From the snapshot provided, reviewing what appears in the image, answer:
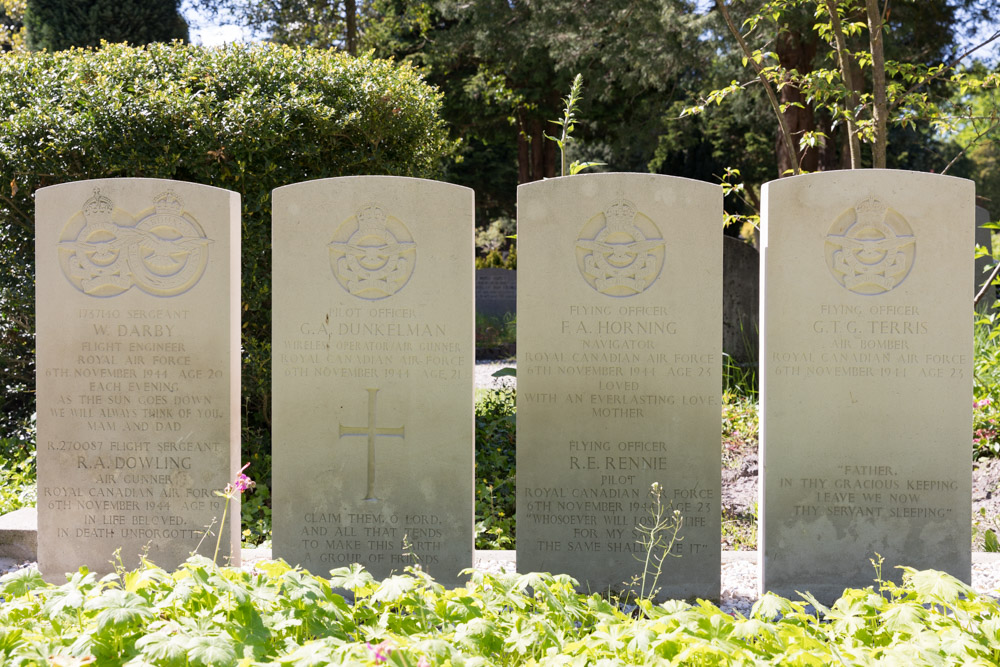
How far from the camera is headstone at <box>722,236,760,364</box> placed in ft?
25.8

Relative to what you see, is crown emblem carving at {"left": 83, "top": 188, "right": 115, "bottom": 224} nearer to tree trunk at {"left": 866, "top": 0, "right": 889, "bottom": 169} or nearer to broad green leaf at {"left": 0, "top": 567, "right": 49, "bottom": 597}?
broad green leaf at {"left": 0, "top": 567, "right": 49, "bottom": 597}

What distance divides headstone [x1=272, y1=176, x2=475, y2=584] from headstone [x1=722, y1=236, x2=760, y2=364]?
186 inches

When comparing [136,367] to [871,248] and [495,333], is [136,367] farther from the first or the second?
[495,333]

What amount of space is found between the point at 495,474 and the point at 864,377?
9.04 ft

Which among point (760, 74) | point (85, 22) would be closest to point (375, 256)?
point (760, 74)

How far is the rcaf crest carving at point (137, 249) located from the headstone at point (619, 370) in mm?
1548

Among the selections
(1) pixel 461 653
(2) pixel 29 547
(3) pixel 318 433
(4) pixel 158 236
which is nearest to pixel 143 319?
(4) pixel 158 236

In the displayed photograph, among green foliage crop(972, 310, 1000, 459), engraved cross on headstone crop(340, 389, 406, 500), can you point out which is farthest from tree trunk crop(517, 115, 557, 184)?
engraved cross on headstone crop(340, 389, 406, 500)

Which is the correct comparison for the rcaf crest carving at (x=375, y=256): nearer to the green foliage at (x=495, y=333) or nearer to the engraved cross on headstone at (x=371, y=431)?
the engraved cross on headstone at (x=371, y=431)

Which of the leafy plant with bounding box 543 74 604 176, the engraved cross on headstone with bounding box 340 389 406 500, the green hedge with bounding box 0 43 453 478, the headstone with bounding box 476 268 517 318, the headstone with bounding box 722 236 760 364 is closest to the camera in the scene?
the engraved cross on headstone with bounding box 340 389 406 500

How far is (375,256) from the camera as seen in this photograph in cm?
375

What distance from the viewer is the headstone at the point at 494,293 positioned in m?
17.3

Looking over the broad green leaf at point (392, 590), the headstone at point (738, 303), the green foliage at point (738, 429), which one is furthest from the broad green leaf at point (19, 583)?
the headstone at point (738, 303)

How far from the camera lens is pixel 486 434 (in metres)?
6.38
